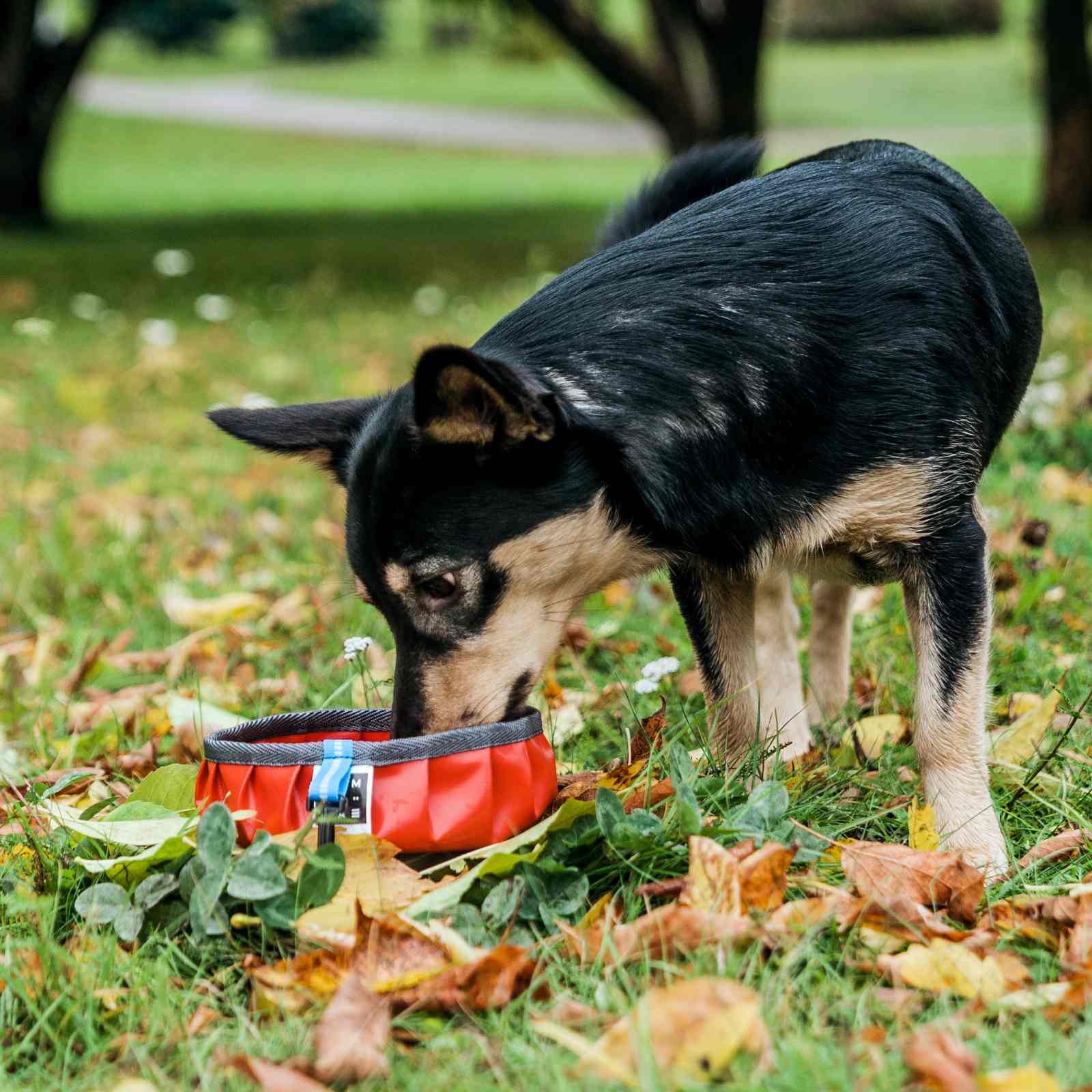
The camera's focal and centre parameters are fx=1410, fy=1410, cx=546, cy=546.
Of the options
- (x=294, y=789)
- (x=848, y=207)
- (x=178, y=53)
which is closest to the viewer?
(x=294, y=789)

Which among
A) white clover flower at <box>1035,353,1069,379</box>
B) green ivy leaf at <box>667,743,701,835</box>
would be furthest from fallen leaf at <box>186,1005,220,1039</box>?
white clover flower at <box>1035,353,1069,379</box>

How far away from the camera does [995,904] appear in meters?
2.52

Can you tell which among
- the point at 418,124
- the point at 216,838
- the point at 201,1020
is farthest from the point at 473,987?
the point at 418,124

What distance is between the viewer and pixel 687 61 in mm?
16672

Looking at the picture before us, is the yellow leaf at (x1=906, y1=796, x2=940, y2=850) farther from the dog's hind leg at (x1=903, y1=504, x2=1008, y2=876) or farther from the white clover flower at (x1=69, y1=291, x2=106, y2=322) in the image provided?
the white clover flower at (x1=69, y1=291, x2=106, y2=322)

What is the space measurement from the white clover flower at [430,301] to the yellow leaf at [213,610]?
22.1ft

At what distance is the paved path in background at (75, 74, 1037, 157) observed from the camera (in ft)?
103

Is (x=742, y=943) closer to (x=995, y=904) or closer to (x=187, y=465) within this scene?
(x=995, y=904)

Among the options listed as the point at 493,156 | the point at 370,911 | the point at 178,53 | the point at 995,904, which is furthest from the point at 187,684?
the point at 178,53

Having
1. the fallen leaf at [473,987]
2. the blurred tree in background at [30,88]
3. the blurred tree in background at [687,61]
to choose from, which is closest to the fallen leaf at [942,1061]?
the fallen leaf at [473,987]

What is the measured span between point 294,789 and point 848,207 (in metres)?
1.72

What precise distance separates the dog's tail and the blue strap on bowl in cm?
→ 188

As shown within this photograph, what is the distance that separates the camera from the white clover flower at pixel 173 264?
13459 millimetres

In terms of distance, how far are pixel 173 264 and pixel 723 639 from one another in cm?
1152
